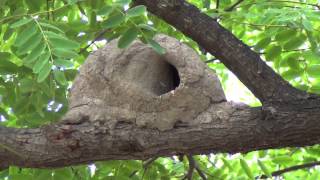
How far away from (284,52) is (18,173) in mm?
1789

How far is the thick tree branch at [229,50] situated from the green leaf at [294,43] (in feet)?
1.72

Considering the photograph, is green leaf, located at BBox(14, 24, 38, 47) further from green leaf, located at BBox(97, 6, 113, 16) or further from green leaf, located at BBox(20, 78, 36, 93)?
green leaf, located at BBox(20, 78, 36, 93)

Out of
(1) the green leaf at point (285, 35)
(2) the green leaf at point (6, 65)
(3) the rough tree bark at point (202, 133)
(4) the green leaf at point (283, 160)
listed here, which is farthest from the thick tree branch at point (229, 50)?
(4) the green leaf at point (283, 160)

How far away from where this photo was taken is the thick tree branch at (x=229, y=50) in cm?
303

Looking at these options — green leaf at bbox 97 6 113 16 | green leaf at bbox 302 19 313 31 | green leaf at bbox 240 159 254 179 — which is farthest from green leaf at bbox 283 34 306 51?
green leaf at bbox 97 6 113 16

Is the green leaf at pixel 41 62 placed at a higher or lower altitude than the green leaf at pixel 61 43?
lower

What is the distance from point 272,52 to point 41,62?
64.1 inches

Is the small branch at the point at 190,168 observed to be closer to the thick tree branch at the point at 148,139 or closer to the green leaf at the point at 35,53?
the thick tree branch at the point at 148,139

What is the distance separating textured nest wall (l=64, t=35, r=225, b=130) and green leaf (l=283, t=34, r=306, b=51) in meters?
0.59

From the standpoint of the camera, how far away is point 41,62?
2697 mm

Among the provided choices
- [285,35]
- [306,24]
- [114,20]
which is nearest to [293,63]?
[285,35]

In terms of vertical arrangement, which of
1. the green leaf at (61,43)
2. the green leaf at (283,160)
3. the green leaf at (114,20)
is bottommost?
the green leaf at (283,160)

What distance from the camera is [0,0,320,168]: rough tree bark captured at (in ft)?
9.45

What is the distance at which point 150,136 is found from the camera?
3004 mm
